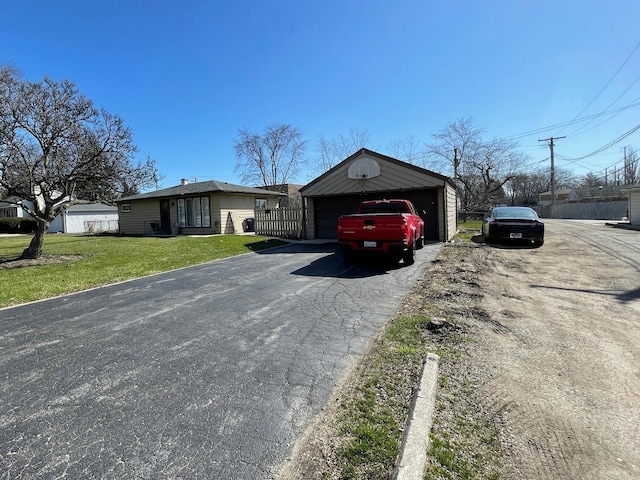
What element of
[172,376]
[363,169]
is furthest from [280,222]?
[172,376]

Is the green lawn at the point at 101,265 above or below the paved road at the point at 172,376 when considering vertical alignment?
above

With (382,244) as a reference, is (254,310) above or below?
below

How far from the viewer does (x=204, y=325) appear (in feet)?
15.5

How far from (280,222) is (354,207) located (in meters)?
4.50

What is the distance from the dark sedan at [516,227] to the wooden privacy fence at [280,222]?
862 centimetres

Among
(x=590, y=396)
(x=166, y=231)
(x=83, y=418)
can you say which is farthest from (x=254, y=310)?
(x=166, y=231)

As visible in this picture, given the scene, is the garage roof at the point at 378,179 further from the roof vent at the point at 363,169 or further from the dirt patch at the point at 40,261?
the dirt patch at the point at 40,261

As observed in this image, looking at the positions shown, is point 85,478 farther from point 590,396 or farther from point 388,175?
point 388,175

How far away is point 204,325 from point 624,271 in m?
8.79

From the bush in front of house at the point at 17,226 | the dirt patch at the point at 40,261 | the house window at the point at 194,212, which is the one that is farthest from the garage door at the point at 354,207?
the bush in front of house at the point at 17,226

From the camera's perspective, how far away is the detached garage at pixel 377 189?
14.1 m

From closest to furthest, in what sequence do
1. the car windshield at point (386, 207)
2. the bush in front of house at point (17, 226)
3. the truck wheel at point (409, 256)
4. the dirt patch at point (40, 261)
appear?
1. the truck wheel at point (409, 256)
2. the dirt patch at point (40, 261)
3. the car windshield at point (386, 207)
4. the bush in front of house at point (17, 226)

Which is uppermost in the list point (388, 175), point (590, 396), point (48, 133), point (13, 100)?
point (13, 100)

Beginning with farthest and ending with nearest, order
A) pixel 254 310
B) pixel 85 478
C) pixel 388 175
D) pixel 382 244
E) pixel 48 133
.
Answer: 1. pixel 388 175
2. pixel 48 133
3. pixel 382 244
4. pixel 254 310
5. pixel 85 478
